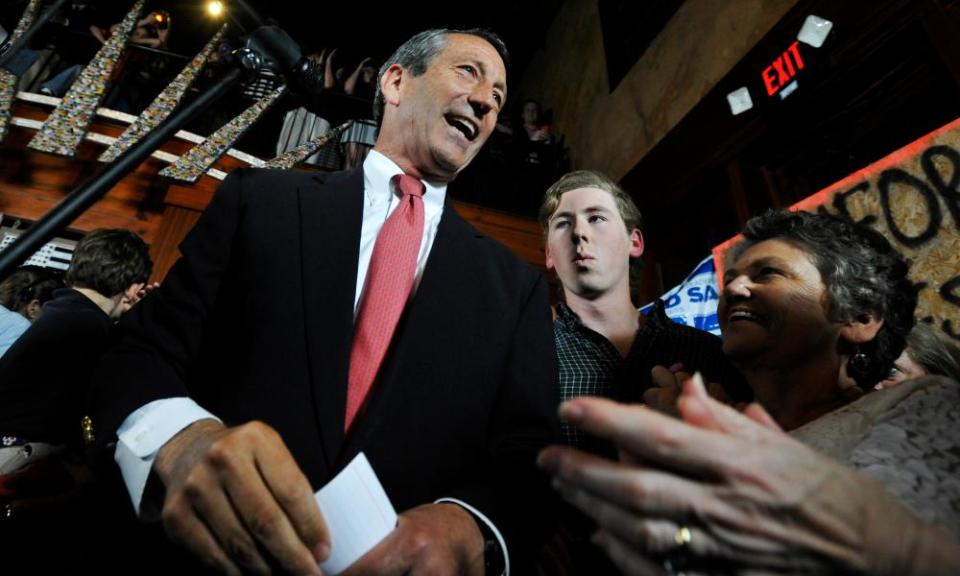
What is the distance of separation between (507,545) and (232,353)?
65cm

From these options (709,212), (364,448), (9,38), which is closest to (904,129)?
(709,212)

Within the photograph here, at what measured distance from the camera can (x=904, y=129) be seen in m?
2.72

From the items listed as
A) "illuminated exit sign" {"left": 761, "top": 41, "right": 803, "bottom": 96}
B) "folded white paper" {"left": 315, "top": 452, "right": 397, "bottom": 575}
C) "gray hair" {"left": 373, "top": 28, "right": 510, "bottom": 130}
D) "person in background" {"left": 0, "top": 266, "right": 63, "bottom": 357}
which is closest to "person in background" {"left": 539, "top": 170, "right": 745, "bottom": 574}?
"gray hair" {"left": 373, "top": 28, "right": 510, "bottom": 130}

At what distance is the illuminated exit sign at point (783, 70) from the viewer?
9.92 ft

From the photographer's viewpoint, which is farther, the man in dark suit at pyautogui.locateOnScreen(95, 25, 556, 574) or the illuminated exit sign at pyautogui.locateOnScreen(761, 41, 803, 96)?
the illuminated exit sign at pyautogui.locateOnScreen(761, 41, 803, 96)

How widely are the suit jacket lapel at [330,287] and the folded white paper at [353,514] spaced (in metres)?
0.21

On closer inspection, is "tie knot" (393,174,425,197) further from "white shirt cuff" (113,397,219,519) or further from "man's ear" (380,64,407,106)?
"white shirt cuff" (113,397,219,519)

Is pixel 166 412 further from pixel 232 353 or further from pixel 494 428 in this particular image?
pixel 494 428

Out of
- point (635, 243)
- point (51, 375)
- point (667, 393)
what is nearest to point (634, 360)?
point (667, 393)

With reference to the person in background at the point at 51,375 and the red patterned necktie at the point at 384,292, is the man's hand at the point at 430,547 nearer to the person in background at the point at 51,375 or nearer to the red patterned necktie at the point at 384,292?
the red patterned necktie at the point at 384,292

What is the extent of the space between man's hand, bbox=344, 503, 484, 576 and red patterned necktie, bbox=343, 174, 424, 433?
0.24 meters

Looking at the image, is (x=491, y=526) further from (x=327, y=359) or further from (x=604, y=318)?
(x=604, y=318)

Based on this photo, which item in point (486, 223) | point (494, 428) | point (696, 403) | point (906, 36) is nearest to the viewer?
point (696, 403)

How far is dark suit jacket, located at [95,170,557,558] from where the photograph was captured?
873 millimetres
